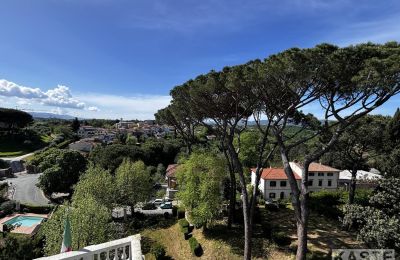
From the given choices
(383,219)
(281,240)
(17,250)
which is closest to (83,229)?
(17,250)

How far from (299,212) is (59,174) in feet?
125

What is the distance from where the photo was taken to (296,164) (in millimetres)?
42781

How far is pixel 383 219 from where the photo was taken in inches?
466

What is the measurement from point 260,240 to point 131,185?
621 inches

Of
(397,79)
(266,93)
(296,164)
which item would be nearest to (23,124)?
(296,164)

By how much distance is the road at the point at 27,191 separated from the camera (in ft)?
148

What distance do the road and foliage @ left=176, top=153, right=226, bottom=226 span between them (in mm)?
29738

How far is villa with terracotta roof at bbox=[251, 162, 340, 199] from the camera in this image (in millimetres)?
40156

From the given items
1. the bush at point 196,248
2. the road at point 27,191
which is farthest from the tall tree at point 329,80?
the road at point 27,191

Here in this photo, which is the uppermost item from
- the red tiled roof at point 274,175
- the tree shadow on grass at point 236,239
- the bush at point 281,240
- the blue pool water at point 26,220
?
the red tiled roof at point 274,175

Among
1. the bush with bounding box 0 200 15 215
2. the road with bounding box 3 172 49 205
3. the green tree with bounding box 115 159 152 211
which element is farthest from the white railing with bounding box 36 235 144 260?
the road with bounding box 3 172 49 205

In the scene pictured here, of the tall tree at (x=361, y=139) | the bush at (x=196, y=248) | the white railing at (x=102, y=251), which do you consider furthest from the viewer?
the tall tree at (x=361, y=139)

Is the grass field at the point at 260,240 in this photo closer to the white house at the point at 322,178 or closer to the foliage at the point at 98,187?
the foliage at the point at 98,187

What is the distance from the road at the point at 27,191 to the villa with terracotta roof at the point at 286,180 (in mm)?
32749
